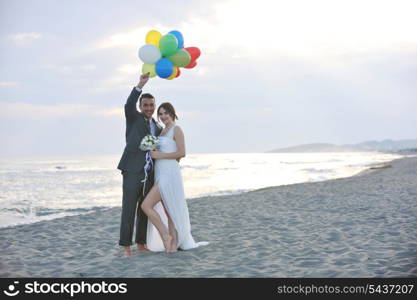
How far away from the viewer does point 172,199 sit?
18.8 feet

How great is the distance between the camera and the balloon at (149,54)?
5574 millimetres

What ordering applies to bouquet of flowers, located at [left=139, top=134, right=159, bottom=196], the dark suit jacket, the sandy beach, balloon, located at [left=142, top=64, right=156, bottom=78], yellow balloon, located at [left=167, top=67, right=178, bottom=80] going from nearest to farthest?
the sandy beach, bouquet of flowers, located at [left=139, top=134, right=159, bottom=196], the dark suit jacket, balloon, located at [left=142, top=64, right=156, bottom=78], yellow balloon, located at [left=167, top=67, right=178, bottom=80]

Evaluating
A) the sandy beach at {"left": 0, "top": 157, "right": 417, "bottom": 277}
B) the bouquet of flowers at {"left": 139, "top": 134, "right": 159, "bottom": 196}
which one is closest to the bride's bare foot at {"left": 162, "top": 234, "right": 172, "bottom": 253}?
the sandy beach at {"left": 0, "top": 157, "right": 417, "bottom": 277}

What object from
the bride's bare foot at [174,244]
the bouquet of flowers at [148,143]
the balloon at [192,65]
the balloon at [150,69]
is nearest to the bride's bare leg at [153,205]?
the bride's bare foot at [174,244]

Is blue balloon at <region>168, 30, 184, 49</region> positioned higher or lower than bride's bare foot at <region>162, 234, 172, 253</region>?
higher

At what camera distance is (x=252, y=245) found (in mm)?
6172

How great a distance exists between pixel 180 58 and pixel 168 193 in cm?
192

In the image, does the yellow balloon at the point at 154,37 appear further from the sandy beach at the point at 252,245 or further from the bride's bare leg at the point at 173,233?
the sandy beach at the point at 252,245

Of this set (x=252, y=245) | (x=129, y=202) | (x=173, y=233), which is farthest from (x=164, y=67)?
(x=252, y=245)

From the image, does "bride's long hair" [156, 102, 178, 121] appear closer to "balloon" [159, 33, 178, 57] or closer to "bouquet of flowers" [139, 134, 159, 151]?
"bouquet of flowers" [139, 134, 159, 151]

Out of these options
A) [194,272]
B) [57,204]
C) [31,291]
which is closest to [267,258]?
[194,272]

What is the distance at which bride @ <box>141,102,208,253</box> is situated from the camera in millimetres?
5609

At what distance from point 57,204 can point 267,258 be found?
34.9 feet

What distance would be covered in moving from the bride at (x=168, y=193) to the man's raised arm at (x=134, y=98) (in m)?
0.39
